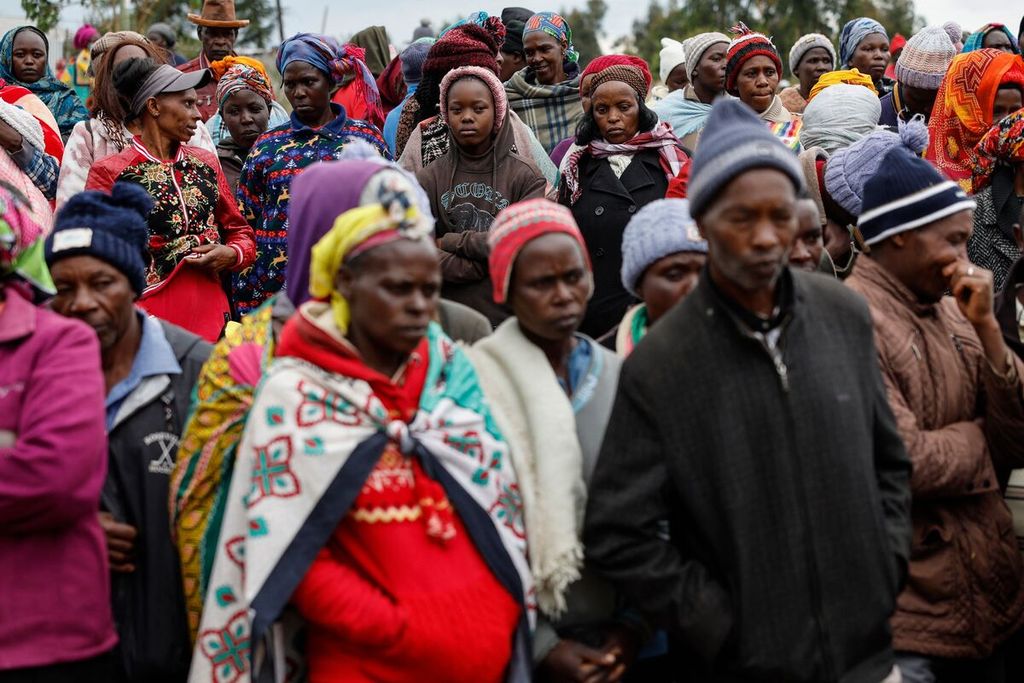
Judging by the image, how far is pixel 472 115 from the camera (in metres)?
6.38

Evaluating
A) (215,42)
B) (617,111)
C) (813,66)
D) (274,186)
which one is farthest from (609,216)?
(215,42)

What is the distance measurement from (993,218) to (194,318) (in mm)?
4243

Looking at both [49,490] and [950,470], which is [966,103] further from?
[49,490]

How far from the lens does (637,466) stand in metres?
3.10

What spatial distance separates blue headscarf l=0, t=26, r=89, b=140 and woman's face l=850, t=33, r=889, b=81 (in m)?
6.95

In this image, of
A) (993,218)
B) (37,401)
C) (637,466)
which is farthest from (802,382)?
(993,218)

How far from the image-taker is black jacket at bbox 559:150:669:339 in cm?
615

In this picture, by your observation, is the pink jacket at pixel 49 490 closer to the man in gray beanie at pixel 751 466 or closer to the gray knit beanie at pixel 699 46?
the man in gray beanie at pixel 751 466

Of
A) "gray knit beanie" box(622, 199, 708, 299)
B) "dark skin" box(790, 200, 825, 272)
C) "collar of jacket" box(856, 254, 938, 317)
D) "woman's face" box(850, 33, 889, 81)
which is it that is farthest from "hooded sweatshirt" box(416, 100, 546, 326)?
"woman's face" box(850, 33, 889, 81)

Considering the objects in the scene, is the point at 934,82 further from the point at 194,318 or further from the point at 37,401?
the point at 37,401

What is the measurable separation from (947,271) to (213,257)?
3.75 m

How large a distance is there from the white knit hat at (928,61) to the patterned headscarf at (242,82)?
468 cm

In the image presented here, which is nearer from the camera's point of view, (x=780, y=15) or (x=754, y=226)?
(x=754, y=226)

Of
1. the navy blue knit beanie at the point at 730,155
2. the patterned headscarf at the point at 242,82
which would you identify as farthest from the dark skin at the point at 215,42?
the navy blue knit beanie at the point at 730,155
